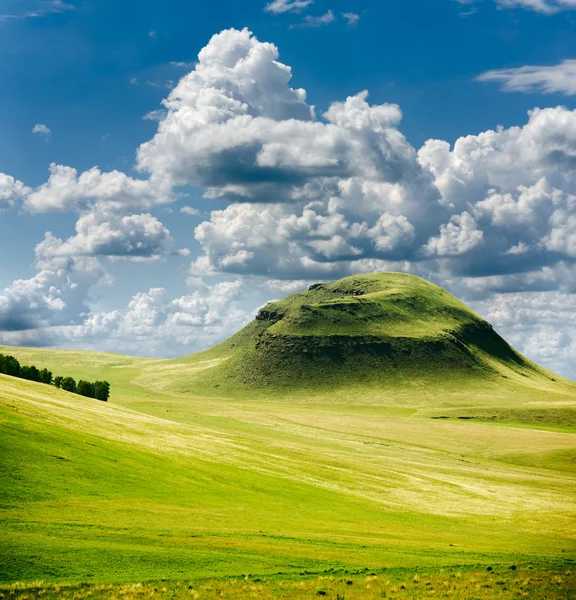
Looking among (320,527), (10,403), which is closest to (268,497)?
(320,527)

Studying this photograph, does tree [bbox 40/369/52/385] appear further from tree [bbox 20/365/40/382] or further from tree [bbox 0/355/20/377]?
tree [bbox 0/355/20/377]

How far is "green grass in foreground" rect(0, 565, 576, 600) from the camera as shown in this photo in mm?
31859

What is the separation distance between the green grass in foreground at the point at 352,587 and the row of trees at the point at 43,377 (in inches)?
4257

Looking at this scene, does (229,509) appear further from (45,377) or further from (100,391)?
(100,391)

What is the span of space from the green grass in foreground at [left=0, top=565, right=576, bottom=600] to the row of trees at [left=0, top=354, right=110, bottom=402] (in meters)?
108

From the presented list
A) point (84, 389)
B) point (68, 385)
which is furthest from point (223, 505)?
point (84, 389)

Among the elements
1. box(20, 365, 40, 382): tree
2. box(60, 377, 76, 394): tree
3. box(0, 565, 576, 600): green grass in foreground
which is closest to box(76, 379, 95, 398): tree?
box(60, 377, 76, 394): tree

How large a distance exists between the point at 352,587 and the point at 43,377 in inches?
4812

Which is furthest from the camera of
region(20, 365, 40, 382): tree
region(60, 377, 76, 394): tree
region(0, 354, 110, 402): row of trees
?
region(60, 377, 76, 394): tree

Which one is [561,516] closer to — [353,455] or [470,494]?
[470,494]

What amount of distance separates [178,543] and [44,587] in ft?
34.8

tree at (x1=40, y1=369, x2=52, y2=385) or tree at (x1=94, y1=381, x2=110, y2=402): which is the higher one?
tree at (x1=40, y1=369, x2=52, y2=385)

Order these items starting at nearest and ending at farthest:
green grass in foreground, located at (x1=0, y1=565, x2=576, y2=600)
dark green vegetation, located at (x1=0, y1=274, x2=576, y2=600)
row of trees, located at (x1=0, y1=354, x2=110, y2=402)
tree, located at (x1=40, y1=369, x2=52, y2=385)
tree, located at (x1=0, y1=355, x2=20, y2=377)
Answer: green grass in foreground, located at (x1=0, y1=565, x2=576, y2=600) < dark green vegetation, located at (x1=0, y1=274, x2=576, y2=600) < tree, located at (x1=0, y1=355, x2=20, y2=377) < row of trees, located at (x1=0, y1=354, x2=110, y2=402) < tree, located at (x1=40, y1=369, x2=52, y2=385)

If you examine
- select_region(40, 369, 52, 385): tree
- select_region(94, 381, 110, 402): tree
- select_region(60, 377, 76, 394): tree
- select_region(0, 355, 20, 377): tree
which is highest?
select_region(0, 355, 20, 377): tree
